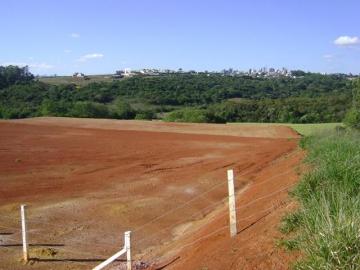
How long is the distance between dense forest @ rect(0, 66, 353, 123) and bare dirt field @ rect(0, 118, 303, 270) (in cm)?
3156

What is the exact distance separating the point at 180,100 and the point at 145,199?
272 ft

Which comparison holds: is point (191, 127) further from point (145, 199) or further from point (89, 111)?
point (145, 199)

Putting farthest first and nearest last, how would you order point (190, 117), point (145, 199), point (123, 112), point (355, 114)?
1. point (123, 112)
2. point (190, 117)
3. point (355, 114)
4. point (145, 199)

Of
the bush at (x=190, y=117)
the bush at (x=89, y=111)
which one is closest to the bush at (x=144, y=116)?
the bush at (x=89, y=111)

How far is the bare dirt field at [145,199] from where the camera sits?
9420mm

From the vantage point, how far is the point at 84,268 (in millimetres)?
10414

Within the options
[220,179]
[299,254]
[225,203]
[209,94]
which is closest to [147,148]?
[220,179]

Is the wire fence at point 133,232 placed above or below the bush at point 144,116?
above

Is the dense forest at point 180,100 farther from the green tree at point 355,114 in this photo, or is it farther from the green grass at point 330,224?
the green grass at point 330,224

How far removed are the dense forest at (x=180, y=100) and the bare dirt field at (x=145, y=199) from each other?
31.6 meters

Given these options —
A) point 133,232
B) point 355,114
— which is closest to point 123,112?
point 355,114

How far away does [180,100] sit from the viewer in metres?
99.4

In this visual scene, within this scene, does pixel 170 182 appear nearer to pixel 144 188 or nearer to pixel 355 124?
pixel 144 188

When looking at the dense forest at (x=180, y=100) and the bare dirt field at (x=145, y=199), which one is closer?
the bare dirt field at (x=145, y=199)
